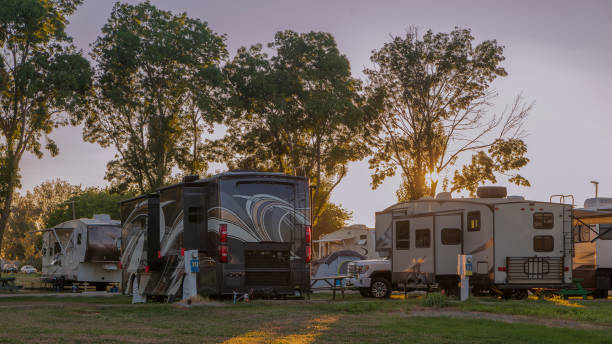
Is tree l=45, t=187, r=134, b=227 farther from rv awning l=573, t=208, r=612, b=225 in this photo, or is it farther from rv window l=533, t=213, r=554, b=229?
rv window l=533, t=213, r=554, b=229

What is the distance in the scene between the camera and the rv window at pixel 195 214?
17.0m

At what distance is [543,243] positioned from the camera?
19531 mm

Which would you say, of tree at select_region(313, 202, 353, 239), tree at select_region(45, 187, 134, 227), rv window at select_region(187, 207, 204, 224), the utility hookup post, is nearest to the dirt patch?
the utility hookup post

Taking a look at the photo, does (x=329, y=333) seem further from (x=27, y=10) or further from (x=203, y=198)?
(x=27, y=10)

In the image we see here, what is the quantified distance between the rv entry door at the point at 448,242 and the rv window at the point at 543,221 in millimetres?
1909

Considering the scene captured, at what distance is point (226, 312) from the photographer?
13969 mm

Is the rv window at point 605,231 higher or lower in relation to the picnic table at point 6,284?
higher

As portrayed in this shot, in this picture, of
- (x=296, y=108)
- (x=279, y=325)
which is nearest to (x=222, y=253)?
(x=279, y=325)

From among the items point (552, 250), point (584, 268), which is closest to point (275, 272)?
point (552, 250)

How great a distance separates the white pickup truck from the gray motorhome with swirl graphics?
5.84 meters

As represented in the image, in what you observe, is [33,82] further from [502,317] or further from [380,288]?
[502,317]

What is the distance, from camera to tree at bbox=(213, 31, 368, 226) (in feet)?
118

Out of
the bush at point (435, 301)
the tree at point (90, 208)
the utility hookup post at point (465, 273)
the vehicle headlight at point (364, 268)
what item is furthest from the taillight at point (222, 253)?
the tree at point (90, 208)

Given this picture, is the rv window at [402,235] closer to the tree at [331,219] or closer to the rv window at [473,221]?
the rv window at [473,221]
